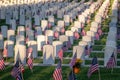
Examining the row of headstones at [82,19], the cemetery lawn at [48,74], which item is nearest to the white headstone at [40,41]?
the cemetery lawn at [48,74]

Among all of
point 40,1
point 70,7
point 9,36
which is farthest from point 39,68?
point 40,1

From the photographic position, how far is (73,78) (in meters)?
13.8

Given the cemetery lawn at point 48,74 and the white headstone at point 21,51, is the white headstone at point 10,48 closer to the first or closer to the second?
the white headstone at point 21,51

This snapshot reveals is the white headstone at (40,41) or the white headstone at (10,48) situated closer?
the white headstone at (10,48)

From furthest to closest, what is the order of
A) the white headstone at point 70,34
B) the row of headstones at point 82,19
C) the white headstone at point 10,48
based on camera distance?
1. the row of headstones at point 82,19
2. the white headstone at point 70,34
3. the white headstone at point 10,48

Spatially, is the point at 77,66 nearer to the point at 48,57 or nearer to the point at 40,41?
the point at 48,57

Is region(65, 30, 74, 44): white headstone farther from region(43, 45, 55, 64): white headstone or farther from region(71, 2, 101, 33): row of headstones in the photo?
region(43, 45, 55, 64): white headstone

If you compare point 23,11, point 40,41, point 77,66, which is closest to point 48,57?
point 77,66

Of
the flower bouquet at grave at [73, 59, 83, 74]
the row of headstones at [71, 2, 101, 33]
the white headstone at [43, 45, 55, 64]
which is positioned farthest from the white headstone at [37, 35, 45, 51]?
the flower bouquet at grave at [73, 59, 83, 74]

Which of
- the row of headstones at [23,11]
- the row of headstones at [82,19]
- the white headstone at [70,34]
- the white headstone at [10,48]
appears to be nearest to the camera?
the white headstone at [10,48]

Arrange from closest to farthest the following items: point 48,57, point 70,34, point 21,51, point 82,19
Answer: point 21,51 < point 48,57 < point 70,34 < point 82,19

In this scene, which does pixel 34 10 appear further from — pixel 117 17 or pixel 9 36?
pixel 9 36

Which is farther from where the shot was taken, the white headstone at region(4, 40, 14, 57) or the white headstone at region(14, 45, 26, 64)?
the white headstone at region(4, 40, 14, 57)

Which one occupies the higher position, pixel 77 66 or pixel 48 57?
pixel 48 57
